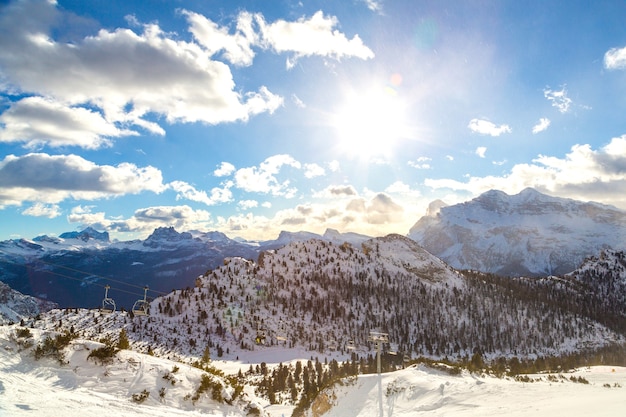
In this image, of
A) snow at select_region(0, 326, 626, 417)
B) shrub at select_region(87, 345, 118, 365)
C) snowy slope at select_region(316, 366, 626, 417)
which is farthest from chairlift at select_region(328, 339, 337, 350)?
shrub at select_region(87, 345, 118, 365)

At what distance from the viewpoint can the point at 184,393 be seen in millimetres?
28219

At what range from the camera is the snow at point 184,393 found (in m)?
21.6

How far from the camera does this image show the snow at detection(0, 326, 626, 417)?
70.7 feet

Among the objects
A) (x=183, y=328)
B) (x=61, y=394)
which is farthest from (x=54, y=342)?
(x=183, y=328)

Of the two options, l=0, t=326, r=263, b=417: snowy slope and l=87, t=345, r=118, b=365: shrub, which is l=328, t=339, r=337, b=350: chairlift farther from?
l=87, t=345, r=118, b=365: shrub

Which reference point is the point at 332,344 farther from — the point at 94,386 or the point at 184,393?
the point at 94,386

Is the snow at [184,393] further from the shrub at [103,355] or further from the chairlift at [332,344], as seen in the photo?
the chairlift at [332,344]

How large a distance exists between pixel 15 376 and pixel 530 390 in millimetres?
40730

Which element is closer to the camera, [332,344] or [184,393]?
[184,393]

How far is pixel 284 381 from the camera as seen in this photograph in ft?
386

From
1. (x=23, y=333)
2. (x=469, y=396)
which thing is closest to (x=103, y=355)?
(x=23, y=333)

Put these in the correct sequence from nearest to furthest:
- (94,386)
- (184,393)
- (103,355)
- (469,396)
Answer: (94,386) → (184,393) → (103,355) → (469,396)

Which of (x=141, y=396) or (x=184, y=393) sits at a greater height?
(x=141, y=396)

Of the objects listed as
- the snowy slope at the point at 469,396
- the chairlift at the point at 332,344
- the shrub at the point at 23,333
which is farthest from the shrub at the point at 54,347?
the chairlift at the point at 332,344
